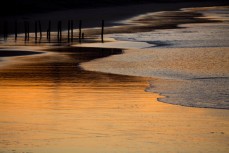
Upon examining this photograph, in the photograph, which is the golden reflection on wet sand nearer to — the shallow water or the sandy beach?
the sandy beach

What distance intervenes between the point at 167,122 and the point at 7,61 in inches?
639

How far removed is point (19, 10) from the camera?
87.1m

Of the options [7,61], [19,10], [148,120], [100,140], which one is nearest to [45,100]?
[148,120]

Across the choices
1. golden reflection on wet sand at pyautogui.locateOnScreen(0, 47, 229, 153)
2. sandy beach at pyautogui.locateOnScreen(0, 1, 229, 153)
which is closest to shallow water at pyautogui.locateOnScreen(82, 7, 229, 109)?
sandy beach at pyautogui.locateOnScreen(0, 1, 229, 153)

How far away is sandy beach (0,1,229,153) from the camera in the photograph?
13125 mm

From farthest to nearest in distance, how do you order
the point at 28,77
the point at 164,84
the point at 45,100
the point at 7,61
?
1. the point at 7,61
2. the point at 28,77
3. the point at 164,84
4. the point at 45,100

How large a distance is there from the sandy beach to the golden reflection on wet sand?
0.02m

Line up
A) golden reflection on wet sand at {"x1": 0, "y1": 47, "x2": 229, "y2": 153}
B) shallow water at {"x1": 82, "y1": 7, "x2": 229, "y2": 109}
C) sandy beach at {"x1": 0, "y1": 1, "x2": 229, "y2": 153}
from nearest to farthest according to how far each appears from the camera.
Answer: golden reflection on wet sand at {"x1": 0, "y1": 47, "x2": 229, "y2": 153}
sandy beach at {"x1": 0, "y1": 1, "x2": 229, "y2": 153}
shallow water at {"x1": 82, "y1": 7, "x2": 229, "y2": 109}

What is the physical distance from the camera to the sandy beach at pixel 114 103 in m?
13.1

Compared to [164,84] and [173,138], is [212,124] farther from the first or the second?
[164,84]

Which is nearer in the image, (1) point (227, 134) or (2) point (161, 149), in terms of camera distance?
(2) point (161, 149)

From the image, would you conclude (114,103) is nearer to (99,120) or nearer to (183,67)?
(99,120)

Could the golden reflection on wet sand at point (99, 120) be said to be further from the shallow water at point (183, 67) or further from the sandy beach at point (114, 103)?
the shallow water at point (183, 67)

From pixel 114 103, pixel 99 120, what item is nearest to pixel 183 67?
pixel 114 103
